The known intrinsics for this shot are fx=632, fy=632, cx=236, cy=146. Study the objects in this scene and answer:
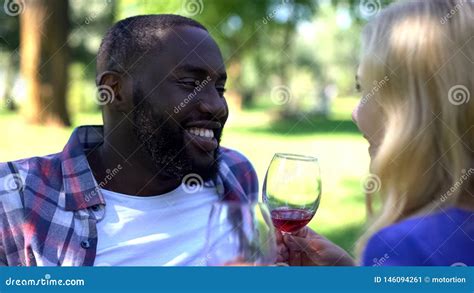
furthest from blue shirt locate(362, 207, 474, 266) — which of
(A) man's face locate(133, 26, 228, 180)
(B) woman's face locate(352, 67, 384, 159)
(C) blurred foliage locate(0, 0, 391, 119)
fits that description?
(C) blurred foliage locate(0, 0, 391, 119)

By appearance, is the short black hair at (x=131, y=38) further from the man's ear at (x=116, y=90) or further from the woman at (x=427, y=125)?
the woman at (x=427, y=125)

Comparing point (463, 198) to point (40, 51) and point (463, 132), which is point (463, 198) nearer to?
point (463, 132)

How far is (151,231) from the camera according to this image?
66.7 inches

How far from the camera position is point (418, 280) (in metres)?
1.27

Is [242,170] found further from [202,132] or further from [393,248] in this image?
[393,248]

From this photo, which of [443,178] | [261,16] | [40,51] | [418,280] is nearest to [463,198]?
[443,178]

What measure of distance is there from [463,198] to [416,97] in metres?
0.22

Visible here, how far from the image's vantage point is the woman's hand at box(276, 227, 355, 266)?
139cm

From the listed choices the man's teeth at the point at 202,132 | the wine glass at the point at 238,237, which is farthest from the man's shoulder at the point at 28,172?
the wine glass at the point at 238,237

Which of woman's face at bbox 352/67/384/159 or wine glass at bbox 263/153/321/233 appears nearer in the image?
woman's face at bbox 352/67/384/159

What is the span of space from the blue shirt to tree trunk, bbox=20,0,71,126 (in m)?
4.47

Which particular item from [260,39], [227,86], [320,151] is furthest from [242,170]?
[260,39]

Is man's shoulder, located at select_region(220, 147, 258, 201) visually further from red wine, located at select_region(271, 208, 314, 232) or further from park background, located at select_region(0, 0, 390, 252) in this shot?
red wine, located at select_region(271, 208, 314, 232)

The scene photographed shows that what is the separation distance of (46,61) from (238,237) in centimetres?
525
